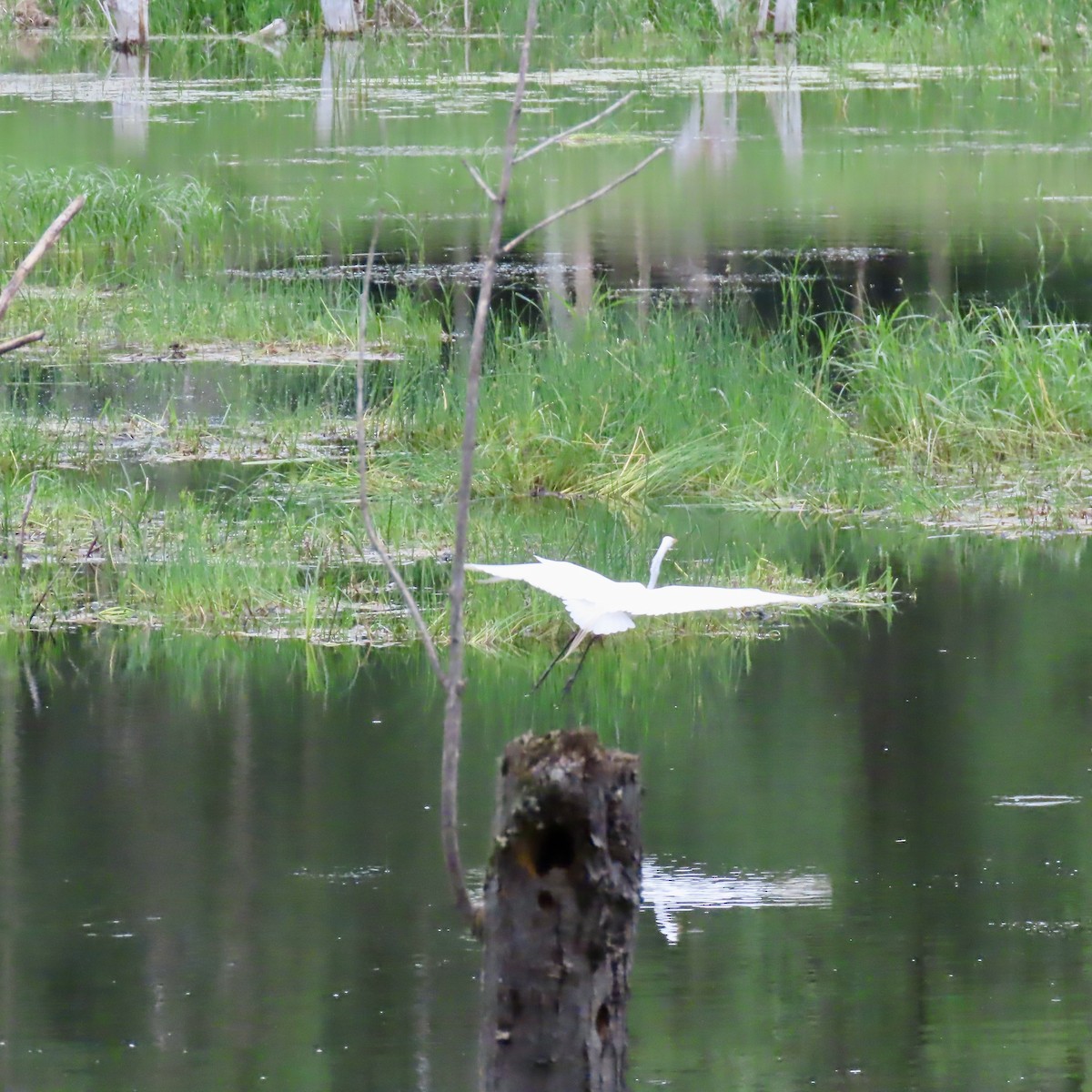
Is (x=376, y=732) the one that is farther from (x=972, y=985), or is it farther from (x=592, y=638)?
(x=972, y=985)

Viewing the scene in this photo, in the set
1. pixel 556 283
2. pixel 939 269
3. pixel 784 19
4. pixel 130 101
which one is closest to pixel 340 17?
pixel 130 101

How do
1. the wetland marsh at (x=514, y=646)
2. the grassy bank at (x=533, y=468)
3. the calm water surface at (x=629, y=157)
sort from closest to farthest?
1. the wetland marsh at (x=514, y=646)
2. the grassy bank at (x=533, y=468)
3. the calm water surface at (x=629, y=157)

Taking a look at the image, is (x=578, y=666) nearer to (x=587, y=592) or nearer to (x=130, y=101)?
(x=587, y=592)

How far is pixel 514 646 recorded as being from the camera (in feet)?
22.6

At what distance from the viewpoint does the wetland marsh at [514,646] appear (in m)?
4.45

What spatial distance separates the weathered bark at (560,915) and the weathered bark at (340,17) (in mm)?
24831

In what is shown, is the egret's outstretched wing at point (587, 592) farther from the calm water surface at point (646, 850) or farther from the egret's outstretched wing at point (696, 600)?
the calm water surface at point (646, 850)

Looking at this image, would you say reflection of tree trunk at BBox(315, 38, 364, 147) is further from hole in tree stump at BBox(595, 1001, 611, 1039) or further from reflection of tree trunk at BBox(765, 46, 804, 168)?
hole in tree stump at BBox(595, 1001, 611, 1039)

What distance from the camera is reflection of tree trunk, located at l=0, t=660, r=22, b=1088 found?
14.1ft

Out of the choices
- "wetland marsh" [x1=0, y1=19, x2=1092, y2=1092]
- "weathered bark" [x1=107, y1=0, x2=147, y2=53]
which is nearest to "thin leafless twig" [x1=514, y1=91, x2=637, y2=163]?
"wetland marsh" [x1=0, y1=19, x2=1092, y2=1092]

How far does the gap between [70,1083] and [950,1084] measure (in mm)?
1484

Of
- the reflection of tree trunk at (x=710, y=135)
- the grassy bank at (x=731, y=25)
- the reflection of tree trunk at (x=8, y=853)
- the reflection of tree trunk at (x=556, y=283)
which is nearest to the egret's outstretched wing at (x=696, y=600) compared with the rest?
the reflection of tree trunk at (x=8, y=853)

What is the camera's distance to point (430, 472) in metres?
8.70

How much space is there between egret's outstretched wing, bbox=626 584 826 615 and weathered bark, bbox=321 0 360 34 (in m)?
22.6
